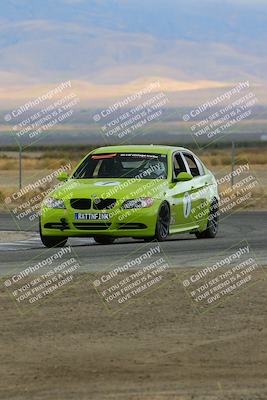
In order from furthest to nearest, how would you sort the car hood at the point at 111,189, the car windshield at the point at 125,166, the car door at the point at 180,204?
1. the car windshield at the point at 125,166
2. the car door at the point at 180,204
3. the car hood at the point at 111,189

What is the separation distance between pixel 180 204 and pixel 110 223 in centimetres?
163

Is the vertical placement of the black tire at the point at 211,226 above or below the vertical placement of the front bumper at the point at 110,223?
below

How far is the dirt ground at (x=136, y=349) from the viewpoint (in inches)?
336

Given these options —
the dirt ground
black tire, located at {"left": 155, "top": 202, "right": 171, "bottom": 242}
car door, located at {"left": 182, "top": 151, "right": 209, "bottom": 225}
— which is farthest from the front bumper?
the dirt ground

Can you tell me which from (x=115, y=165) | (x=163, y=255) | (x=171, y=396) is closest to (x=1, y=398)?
(x=171, y=396)

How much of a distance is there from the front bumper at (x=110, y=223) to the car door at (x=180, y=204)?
80 cm

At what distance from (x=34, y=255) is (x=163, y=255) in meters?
1.81

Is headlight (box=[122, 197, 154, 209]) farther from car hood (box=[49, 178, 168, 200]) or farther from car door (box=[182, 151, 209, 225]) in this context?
car door (box=[182, 151, 209, 225])

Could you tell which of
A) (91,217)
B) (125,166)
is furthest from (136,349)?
(125,166)

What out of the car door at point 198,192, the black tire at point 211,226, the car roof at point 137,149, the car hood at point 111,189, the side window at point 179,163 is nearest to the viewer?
the car hood at point 111,189

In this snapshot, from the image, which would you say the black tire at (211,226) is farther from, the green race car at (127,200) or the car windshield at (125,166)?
the car windshield at (125,166)

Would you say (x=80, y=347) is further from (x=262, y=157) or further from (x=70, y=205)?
(x=262, y=157)

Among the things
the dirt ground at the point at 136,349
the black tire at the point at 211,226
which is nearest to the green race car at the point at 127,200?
the black tire at the point at 211,226

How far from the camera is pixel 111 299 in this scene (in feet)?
A: 41.5
